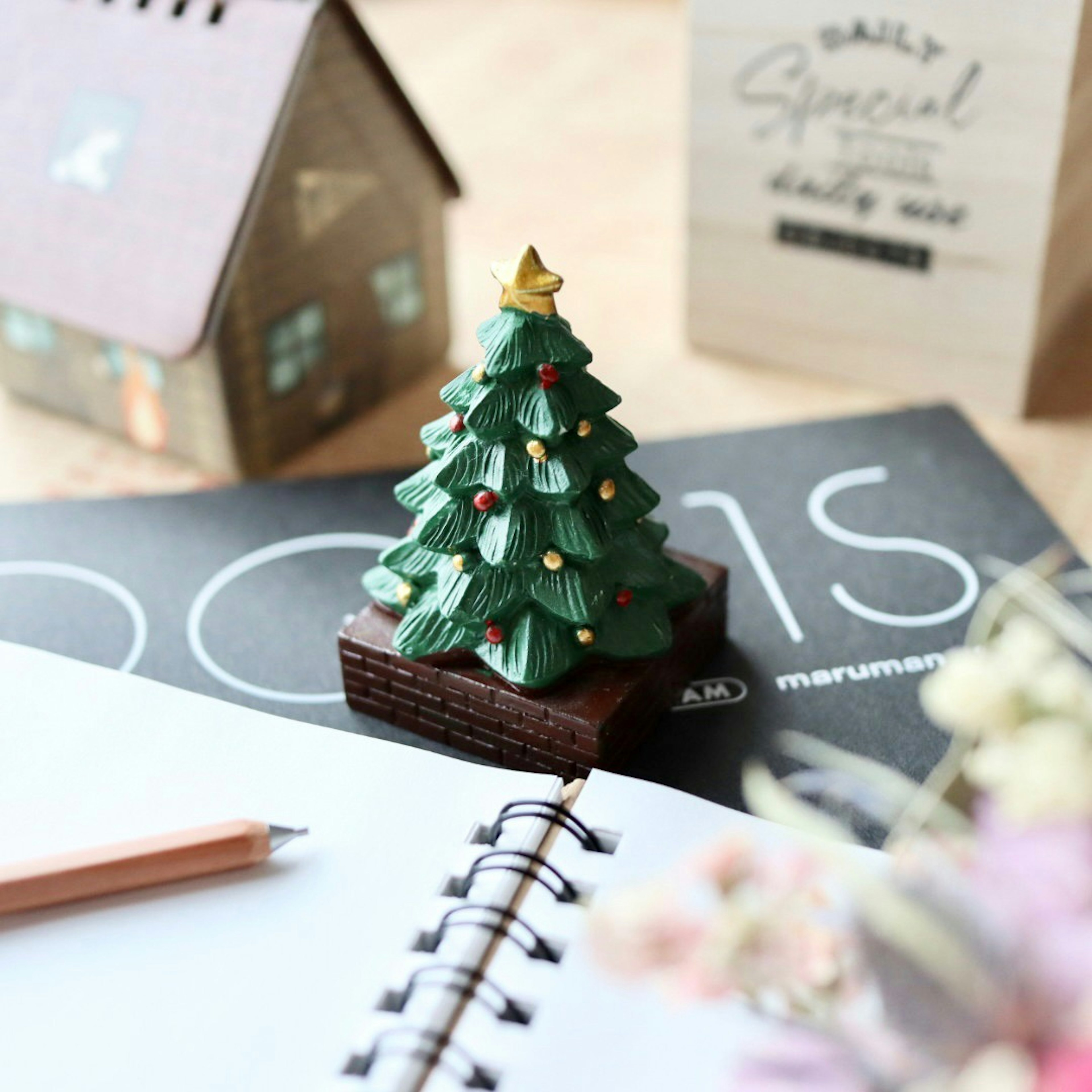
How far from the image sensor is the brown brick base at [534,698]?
1.65ft

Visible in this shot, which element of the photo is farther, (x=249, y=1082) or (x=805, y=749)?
(x=805, y=749)

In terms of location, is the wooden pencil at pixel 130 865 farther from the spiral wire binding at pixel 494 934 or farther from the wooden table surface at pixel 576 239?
the wooden table surface at pixel 576 239

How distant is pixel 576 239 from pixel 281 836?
0.61m

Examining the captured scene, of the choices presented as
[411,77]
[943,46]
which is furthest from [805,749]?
[411,77]

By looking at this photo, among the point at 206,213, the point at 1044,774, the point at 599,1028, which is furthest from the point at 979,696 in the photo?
the point at 206,213

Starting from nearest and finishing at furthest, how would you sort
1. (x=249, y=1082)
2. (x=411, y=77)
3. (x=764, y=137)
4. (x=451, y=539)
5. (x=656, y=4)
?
(x=249, y=1082), (x=451, y=539), (x=764, y=137), (x=411, y=77), (x=656, y=4)

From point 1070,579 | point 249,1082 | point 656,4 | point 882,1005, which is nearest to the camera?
point 882,1005

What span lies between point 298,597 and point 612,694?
199 millimetres

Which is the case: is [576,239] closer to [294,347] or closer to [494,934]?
[294,347]

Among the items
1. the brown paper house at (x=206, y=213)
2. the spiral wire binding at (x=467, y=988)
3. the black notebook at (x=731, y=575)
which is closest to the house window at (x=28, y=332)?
the brown paper house at (x=206, y=213)

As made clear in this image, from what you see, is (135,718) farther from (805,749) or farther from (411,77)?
(411,77)

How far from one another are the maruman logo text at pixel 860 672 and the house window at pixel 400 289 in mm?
341

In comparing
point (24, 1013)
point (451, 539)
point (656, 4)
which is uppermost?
point (656, 4)

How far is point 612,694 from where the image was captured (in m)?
0.51
